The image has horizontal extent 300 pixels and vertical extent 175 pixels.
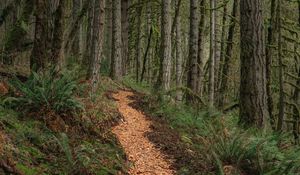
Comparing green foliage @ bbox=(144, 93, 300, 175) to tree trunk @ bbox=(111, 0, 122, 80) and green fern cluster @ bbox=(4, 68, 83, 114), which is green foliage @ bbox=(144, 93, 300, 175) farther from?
tree trunk @ bbox=(111, 0, 122, 80)

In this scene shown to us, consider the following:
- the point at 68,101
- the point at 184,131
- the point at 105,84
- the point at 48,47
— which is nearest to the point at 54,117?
the point at 68,101

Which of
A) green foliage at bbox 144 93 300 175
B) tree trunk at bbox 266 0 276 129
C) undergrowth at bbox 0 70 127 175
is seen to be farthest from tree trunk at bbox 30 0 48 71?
tree trunk at bbox 266 0 276 129

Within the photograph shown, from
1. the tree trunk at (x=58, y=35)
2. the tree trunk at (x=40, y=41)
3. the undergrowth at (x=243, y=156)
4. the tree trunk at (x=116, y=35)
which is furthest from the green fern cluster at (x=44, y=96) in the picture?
the tree trunk at (x=116, y=35)

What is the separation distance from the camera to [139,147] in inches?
305

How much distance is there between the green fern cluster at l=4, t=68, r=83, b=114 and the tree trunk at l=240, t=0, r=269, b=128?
357 cm

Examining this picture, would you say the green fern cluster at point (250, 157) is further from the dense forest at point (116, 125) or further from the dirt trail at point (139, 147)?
the dirt trail at point (139, 147)

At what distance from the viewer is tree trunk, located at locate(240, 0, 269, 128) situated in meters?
8.44

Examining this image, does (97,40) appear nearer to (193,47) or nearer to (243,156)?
(193,47)

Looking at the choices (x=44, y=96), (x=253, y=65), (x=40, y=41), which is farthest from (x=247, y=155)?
(x=40, y=41)

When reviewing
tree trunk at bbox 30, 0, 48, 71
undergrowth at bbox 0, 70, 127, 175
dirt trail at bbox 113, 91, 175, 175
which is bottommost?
dirt trail at bbox 113, 91, 175, 175

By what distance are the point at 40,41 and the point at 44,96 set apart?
2227 millimetres

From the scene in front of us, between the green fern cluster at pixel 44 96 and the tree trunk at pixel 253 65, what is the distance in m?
3.57

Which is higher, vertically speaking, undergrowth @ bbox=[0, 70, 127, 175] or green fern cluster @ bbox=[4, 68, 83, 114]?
green fern cluster @ bbox=[4, 68, 83, 114]

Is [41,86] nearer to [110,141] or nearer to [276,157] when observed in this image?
[110,141]
